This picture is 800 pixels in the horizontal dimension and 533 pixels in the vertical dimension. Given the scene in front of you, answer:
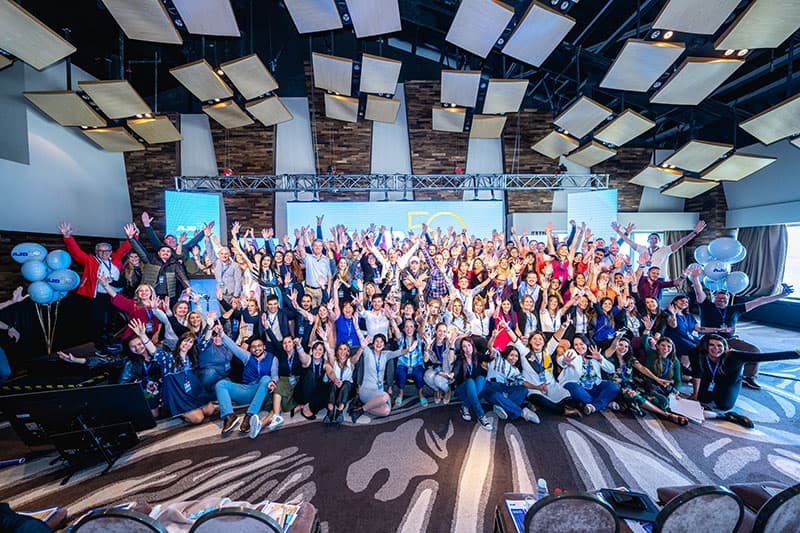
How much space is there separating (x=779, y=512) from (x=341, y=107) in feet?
26.7

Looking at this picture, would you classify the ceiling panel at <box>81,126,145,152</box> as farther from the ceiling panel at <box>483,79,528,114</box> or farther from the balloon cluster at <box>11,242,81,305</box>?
the ceiling panel at <box>483,79,528,114</box>

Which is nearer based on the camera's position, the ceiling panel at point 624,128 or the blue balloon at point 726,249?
the blue balloon at point 726,249

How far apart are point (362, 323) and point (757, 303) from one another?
5.72 meters

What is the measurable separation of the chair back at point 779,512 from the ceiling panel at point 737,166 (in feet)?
23.5

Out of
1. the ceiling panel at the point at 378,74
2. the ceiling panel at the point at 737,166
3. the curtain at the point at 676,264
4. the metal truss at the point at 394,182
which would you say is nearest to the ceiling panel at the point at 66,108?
the metal truss at the point at 394,182

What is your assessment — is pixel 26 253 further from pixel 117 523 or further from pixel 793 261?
pixel 793 261

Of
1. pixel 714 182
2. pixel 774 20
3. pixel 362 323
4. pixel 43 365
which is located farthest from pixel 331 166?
pixel 714 182

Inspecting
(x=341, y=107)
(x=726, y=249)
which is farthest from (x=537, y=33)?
(x=726, y=249)

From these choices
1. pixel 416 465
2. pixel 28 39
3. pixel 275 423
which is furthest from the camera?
pixel 28 39

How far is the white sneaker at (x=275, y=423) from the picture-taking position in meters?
3.43

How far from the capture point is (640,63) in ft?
14.6

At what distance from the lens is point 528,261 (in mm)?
5703

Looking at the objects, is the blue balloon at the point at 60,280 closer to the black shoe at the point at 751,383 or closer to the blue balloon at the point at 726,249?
the black shoe at the point at 751,383

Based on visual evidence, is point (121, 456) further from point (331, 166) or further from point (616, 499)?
point (331, 166)
